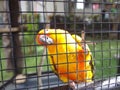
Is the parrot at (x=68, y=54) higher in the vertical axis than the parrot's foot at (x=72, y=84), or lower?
higher

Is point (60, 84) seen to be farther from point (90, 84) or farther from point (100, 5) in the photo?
point (100, 5)

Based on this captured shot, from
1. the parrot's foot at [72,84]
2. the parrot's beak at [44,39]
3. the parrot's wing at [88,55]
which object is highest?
the parrot's beak at [44,39]

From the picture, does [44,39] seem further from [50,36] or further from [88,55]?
[88,55]

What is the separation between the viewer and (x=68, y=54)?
2.42 feet

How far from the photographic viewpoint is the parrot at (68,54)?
72 centimetres

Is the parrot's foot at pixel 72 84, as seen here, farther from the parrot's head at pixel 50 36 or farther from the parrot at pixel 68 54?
the parrot's head at pixel 50 36

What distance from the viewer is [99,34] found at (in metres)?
0.74

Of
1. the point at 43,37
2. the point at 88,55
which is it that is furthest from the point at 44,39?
the point at 88,55

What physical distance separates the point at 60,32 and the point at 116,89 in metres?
0.27

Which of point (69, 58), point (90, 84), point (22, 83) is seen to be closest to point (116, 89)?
point (90, 84)

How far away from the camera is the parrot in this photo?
2.37 feet

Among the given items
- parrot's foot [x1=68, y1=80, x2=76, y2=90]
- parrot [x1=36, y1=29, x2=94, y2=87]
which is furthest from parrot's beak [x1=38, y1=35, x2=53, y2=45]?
parrot's foot [x1=68, y1=80, x2=76, y2=90]

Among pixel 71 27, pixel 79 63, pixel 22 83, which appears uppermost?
pixel 71 27

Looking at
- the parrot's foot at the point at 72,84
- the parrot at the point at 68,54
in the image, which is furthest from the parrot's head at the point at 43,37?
the parrot's foot at the point at 72,84
